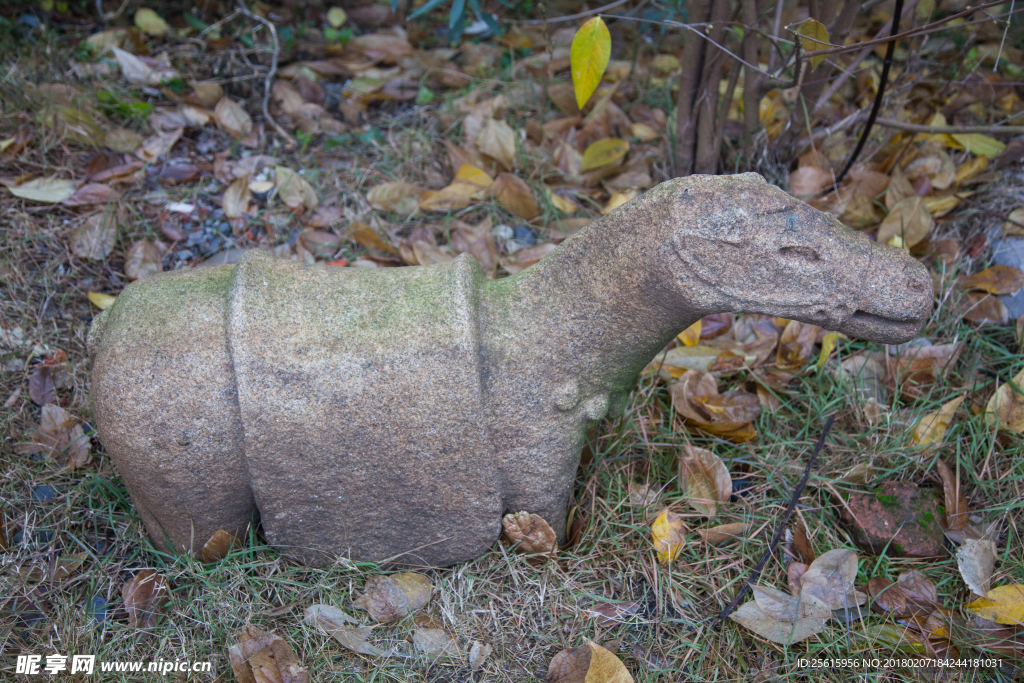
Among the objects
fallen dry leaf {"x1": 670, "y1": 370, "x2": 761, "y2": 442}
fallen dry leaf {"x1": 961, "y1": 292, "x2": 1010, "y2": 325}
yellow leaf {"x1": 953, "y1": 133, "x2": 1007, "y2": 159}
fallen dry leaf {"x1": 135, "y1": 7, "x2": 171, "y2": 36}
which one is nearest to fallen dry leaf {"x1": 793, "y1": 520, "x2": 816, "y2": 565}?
fallen dry leaf {"x1": 670, "y1": 370, "x2": 761, "y2": 442}

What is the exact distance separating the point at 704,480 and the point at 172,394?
122 cm

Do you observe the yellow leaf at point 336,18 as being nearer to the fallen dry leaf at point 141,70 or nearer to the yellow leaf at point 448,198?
the fallen dry leaf at point 141,70

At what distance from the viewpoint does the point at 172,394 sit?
4.86 ft

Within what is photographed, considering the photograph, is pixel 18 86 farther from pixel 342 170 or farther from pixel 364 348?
pixel 364 348

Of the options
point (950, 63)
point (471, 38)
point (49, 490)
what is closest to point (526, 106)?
point (471, 38)

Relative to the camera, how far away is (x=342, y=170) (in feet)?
8.87

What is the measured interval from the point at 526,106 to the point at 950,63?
155cm

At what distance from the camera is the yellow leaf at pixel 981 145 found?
2.53 m

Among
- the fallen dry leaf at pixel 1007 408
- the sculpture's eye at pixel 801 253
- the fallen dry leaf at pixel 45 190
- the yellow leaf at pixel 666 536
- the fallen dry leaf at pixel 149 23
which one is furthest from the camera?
the fallen dry leaf at pixel 149 23

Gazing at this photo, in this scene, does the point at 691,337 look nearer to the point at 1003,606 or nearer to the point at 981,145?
the point at 1003,606

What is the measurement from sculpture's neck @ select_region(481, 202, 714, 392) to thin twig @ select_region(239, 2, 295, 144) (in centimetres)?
162

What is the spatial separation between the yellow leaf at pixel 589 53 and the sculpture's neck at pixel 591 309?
31cm

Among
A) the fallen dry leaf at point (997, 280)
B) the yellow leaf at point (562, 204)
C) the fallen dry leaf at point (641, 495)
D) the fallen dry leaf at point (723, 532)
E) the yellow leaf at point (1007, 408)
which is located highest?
the yellow leaf at point (562, 204)

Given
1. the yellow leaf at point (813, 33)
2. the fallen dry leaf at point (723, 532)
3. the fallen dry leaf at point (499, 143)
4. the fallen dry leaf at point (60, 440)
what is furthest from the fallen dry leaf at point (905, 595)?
the fallen dry leaf at point (60, 440)
